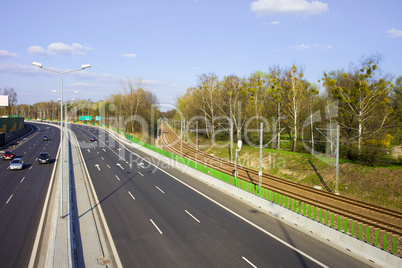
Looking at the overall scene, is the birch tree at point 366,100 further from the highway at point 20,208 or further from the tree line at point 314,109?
the highway at point 20,208

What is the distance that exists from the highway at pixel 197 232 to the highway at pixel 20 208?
163 inches

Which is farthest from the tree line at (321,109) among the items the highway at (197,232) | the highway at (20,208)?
the highway at (20,208)

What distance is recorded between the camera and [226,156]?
48.1 m

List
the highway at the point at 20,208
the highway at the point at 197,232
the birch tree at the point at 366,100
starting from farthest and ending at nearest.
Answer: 1. the birch tree at the point at 366,100
2. the highway at the point at 20,208
3. the highway at the point at 197,232

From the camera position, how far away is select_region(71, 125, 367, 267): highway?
12.5 meters

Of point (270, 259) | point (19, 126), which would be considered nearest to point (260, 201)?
point (270, 259)

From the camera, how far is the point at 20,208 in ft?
62.6

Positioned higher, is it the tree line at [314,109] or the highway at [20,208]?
the tree line at [314,109]

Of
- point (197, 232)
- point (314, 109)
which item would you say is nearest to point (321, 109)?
point (314, 109)

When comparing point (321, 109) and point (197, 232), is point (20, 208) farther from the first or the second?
point (321, 109)

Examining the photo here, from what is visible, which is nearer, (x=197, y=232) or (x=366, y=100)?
(x=197, y=232)

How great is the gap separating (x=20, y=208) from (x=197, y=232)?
502 inches

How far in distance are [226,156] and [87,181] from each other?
25740mm

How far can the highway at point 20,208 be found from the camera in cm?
1266
